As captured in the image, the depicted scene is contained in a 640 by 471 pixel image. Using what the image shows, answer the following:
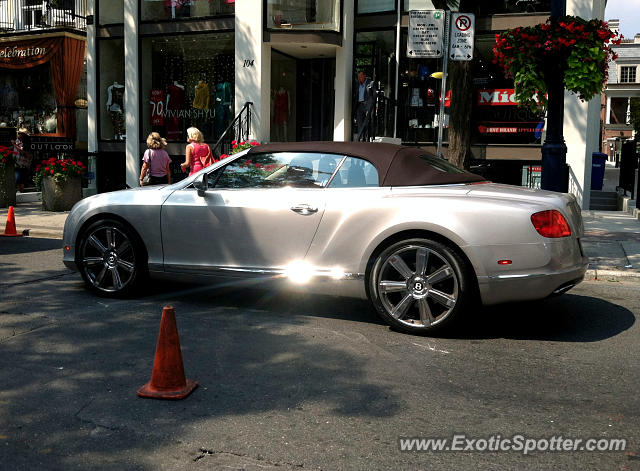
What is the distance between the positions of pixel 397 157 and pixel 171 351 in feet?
9.08

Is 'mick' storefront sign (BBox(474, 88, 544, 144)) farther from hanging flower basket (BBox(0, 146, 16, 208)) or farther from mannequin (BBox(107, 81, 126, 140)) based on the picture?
hanging flower basket (BBox(0, 146, 16, 208))

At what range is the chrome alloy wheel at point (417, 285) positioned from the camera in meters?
5.30

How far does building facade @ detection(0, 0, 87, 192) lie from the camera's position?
23.7m

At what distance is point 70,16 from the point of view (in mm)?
24125

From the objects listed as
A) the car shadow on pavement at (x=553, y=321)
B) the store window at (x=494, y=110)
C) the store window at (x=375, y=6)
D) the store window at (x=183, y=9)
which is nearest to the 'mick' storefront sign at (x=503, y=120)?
the store window at (x=494, y=110)

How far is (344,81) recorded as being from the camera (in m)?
17.1

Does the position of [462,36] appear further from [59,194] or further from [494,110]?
[59,194]

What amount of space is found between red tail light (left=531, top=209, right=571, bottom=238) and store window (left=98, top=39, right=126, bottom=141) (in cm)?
1640

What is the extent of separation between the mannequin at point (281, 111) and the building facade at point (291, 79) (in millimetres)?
29

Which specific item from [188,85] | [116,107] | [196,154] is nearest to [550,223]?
[196,154]

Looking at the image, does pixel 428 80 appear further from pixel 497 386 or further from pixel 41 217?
pixel 497 386

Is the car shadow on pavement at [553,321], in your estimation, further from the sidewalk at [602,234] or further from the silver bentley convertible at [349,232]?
the sidewalk at [602,234]

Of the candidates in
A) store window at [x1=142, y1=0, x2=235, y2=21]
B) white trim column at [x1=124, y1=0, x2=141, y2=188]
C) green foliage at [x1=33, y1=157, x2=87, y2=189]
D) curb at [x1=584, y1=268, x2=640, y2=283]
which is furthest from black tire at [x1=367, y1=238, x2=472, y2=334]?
white trim column at [x1=124, y1=0, x2=141, y2=188]

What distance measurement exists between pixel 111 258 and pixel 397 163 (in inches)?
114
